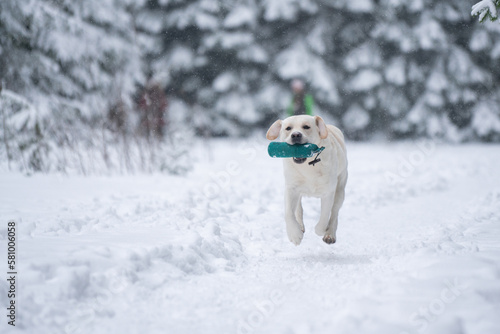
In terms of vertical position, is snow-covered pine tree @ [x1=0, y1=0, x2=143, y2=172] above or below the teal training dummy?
above

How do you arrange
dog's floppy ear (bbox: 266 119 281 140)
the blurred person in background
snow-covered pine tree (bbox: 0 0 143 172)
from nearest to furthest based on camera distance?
dog's floppy ear (bbox: 266 119 281 140) < snow-covered pine tree (bbox: 0 0 143 172) < the blurred person in background

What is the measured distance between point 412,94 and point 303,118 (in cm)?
1474

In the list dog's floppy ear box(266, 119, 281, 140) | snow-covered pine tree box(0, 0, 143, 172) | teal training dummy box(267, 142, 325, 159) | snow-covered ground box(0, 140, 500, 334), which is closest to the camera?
snow-covered ground box(0, 140, 500, 334)

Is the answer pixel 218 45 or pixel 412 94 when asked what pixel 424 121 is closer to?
pixel 412 94

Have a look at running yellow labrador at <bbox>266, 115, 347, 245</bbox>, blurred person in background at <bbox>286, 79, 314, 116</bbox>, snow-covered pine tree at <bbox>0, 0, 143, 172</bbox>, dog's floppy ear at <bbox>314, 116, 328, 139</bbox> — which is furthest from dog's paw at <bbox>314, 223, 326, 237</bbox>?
blurred person in background at <bbox>286, 79, 314, 116</bbox>

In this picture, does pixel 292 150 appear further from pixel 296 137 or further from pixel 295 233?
pixel 295 233

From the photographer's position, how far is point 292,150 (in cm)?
335

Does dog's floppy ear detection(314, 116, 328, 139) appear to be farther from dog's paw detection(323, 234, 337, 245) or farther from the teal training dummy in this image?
dog's paw detection(323, 234, 337, 245)

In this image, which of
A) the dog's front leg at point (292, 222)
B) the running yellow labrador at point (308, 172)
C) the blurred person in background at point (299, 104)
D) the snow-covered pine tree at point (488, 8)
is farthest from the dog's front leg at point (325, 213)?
the blurred person in background at point (299, 104)

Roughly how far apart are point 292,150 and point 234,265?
0.96 meters

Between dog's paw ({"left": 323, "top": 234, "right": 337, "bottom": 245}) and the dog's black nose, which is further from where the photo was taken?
dog's paw ({"left": 323, "top": 234, "right": 337, "bottom": 245})

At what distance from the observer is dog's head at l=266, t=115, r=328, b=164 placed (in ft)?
11.4

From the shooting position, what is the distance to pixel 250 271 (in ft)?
10.4

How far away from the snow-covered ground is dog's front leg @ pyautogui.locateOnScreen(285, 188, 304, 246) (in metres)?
0.16
